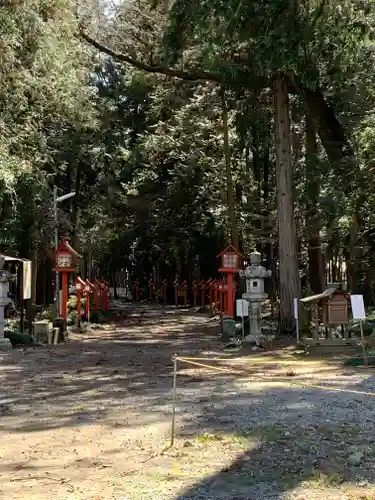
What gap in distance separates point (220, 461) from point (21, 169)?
9.97m

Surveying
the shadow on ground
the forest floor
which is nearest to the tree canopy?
the forest floor

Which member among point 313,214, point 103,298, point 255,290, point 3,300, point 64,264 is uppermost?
point 313,214

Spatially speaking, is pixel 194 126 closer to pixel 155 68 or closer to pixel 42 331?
pixel 155 68

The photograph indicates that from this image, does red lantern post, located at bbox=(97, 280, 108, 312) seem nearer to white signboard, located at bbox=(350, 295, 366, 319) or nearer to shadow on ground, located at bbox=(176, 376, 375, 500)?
white signboard, located at bbox=(350, 295, 366, 319)

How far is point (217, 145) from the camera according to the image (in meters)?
25.2

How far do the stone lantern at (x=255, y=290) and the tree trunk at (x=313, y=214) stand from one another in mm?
2937

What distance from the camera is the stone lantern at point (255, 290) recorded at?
45.7 ft

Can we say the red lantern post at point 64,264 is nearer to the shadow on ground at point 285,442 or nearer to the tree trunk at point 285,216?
the tree trunk at point 285,216

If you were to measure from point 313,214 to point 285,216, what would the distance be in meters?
1.97

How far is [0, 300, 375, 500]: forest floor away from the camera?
14.9ft

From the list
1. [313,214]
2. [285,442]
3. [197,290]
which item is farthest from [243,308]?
[197,290]

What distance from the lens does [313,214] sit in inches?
681

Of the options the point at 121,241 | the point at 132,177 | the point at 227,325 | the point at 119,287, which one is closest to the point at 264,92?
the point at 227,325

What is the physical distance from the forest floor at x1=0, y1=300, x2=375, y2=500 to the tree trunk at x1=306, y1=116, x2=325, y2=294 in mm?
6169
